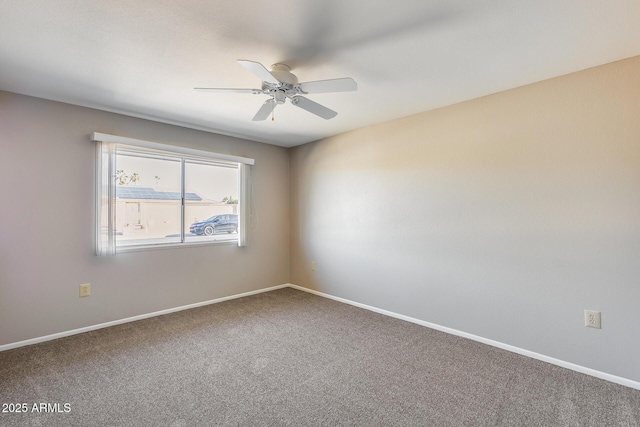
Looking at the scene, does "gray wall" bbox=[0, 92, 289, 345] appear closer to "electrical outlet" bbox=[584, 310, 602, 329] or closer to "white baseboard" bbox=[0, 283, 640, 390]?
"white baseboard" bbox=[0, 283, 640, 390]

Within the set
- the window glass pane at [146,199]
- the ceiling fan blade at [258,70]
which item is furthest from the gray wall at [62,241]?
the ceiling fan blade at [258,70]

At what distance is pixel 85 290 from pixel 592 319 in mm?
4424

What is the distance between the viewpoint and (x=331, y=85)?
192 centimetres

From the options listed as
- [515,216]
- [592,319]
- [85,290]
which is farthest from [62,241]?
[592,319]

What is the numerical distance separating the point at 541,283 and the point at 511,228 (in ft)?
1.61

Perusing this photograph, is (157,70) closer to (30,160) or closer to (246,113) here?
(246,113)

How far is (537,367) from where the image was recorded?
229 cm

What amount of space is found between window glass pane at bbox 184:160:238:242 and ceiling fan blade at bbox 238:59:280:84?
90.9 inches

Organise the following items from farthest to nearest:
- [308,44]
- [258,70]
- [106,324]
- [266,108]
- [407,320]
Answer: [407,320] → [106,324] → [266,108] → [308,44] → [258,70]

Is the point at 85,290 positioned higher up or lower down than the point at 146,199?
lower down

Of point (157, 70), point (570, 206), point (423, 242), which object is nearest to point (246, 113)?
point (157, 70)

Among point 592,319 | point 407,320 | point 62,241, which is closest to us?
point 592,319

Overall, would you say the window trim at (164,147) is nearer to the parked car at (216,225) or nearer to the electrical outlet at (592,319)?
the parked car at (216,225)

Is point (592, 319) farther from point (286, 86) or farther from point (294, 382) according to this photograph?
point (286, 86)
